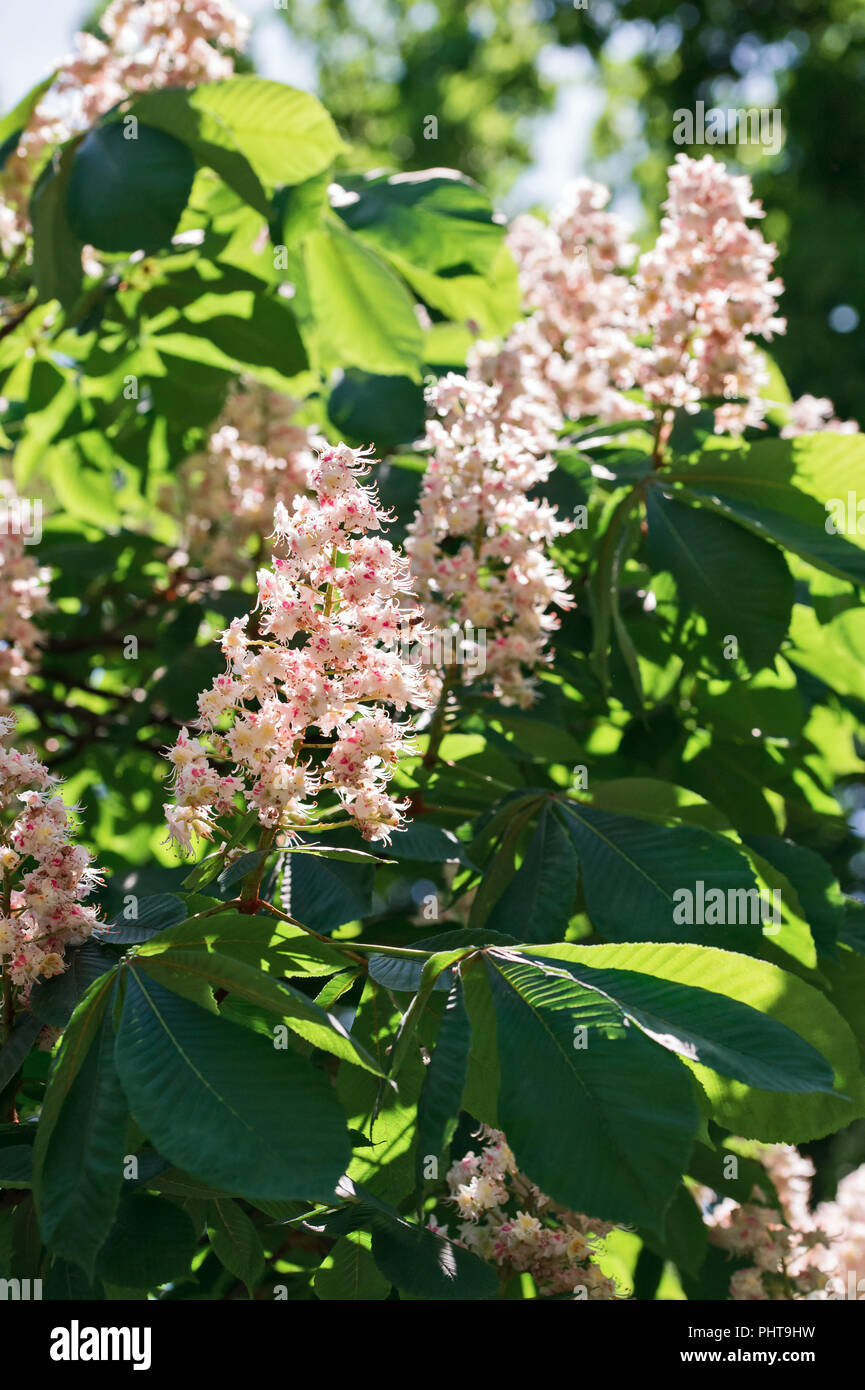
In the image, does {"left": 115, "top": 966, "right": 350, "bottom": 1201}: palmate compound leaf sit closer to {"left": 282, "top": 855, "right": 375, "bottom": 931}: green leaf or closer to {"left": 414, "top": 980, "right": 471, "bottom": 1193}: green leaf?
{"left": 414, "top": 980, "right": 471, "bottom": 1193}: green leaf

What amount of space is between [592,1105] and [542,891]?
566 millimetres

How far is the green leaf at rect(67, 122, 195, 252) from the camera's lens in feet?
6.39

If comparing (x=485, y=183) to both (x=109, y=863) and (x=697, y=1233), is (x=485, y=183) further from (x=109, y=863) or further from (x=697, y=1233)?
(x=697, y=1233)

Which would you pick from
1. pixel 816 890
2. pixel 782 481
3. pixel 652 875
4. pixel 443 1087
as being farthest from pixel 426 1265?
pixel 782 481

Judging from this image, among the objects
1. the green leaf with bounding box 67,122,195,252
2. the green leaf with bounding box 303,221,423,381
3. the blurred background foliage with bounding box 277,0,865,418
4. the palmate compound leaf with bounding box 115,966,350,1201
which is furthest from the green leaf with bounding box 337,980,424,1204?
the blurred background foliage with bounding box 277,0,865,418

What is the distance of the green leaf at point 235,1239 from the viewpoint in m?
1.33

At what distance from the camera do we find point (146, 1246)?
3.94 feet

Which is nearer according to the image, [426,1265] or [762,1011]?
[762,1011]

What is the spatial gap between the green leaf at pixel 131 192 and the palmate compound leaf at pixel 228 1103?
1.25 meters

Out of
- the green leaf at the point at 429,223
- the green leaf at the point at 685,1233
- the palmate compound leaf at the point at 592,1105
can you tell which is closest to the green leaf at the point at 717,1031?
the palmate compound leaf at the point at 592,1105

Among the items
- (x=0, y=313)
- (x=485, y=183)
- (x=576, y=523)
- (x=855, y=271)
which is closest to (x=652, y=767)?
(x=576, y=523)

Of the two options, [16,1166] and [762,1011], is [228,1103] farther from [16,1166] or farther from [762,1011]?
[762,1011]

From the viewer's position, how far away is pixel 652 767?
2.26 meters

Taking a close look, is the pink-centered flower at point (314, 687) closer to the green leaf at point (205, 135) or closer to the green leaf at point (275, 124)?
the green leaf at point (205, 135)
